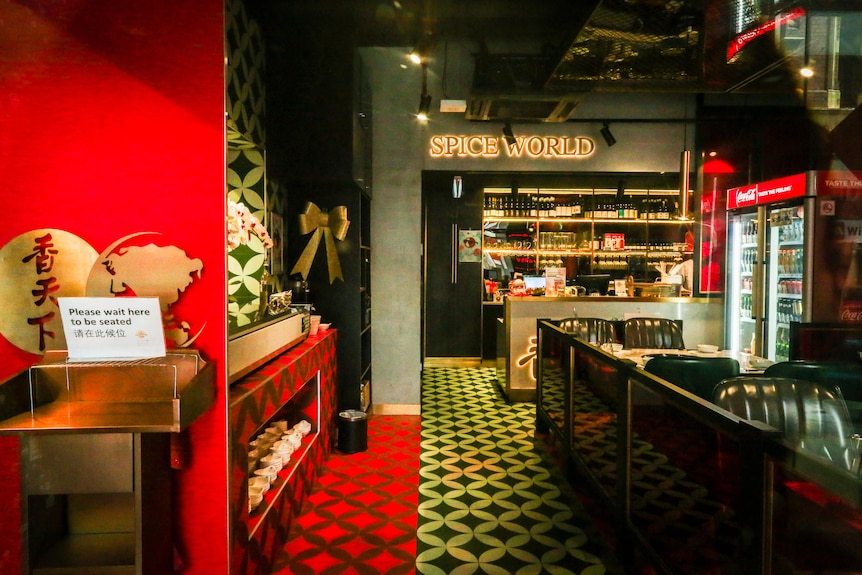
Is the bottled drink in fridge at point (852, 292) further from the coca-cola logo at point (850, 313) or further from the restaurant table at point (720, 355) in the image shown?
the restaurant table at point (720, 355)

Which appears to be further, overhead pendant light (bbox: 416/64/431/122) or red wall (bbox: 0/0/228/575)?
overhead pendant light (bbox: 416/64/431/122)

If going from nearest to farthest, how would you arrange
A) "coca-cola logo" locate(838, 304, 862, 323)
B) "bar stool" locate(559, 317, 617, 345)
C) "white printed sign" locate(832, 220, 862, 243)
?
"bar stool" locate(559, 317, 617, 345), "coca-cola logo" locate(838, 304, 862, 323), "white printed sign" locate(832, 220, 862, 243)

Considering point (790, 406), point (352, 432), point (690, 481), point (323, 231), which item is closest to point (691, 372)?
point (790, 406)

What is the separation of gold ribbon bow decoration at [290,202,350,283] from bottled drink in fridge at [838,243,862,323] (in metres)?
5.44

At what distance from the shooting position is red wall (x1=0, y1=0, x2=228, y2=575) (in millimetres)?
2143

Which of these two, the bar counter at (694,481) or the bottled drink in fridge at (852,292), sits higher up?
the bottled drink in fridge at (852,292)

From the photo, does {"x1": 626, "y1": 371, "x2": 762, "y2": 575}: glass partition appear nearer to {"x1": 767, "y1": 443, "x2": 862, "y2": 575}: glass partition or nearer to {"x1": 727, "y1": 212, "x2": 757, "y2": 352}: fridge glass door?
{"x1": 767, "y1": 443, "x2": 862, "y2": 575}: glass partition

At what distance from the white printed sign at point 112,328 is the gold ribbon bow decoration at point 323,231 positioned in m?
2.75

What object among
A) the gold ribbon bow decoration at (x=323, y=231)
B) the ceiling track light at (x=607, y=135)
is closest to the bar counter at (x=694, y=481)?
the gold ribbon bow decoration at (x=323, y=231)

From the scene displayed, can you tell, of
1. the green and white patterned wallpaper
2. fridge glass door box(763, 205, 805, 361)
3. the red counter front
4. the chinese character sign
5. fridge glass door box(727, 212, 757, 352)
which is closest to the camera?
the chinese character sign

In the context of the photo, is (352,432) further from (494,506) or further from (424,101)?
(424,101)

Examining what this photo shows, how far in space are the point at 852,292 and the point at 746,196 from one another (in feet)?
5.42

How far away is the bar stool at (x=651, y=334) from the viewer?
17.0 ft

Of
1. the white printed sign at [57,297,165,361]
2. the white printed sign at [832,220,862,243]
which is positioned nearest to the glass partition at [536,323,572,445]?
the white printed sign at [57,297,165,361]
